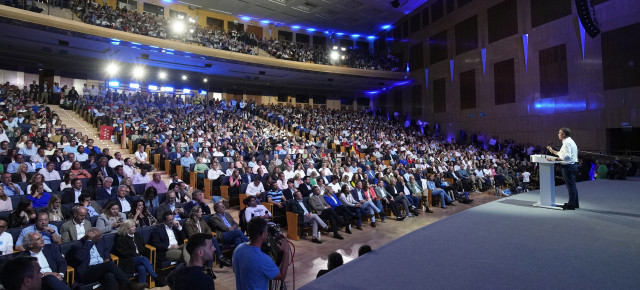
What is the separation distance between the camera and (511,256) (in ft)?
7.63

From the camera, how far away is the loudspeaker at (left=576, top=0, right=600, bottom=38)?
32.4 feet

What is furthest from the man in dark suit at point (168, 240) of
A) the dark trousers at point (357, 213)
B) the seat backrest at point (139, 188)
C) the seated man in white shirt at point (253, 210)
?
the dark trousers at point (357, 213)

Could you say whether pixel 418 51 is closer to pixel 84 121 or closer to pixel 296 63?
pixel 296 63

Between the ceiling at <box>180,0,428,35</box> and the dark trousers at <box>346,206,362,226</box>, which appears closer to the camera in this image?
the dark trousers at <box>346,206,362,226</box>

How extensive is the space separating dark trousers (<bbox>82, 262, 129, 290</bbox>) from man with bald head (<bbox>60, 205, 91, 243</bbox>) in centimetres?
60

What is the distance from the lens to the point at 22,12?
9648mm

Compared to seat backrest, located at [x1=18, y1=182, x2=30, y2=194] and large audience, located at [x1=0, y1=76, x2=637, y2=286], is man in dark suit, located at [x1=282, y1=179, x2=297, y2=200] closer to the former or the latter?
large audience, located at [x1=0, y1=76, x2=637, y2=286]

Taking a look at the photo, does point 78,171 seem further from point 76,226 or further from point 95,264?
point 95,264

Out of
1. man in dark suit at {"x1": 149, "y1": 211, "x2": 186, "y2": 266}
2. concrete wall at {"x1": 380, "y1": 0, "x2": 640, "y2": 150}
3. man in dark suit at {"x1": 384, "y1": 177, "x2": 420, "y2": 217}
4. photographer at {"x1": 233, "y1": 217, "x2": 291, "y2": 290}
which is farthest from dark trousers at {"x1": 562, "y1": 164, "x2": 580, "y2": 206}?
concrete wall at {"x1": 380, "y1": 0, "x2": 640, "y2": 150}

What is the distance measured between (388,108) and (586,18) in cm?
1142

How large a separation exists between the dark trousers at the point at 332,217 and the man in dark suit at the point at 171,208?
6.75 ft

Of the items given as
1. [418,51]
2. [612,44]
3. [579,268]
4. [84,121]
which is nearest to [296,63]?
[418,51]

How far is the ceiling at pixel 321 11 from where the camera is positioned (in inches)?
646

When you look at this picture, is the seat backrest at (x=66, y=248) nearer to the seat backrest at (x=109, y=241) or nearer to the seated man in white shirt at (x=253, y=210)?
the seat backrest at (x=109, y=241)
